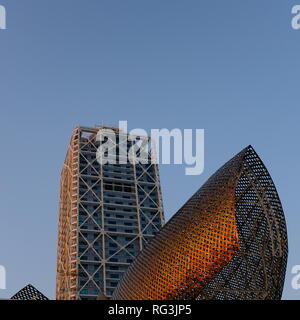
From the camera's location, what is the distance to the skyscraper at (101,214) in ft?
313

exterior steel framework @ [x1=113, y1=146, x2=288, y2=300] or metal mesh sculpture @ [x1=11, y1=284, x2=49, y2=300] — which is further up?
exterior steel framework @ [x1=113, y1=146, x2=288, y2=300]

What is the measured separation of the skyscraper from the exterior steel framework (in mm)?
56072

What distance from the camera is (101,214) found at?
103 meters

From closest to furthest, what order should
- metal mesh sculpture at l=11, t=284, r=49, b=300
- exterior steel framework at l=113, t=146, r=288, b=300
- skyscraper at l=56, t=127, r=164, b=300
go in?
1. exterior steel framework at l=113, t=146, r=288, b=300
2. metal mesh sculpture at l=11, t=284, r=49, b=300
3. skyscraper at l=56, t=127, r=164, b=300

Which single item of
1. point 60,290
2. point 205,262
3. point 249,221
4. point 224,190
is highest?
point 224,190

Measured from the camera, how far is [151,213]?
358 feet

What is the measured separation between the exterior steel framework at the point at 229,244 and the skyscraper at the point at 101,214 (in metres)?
56.1

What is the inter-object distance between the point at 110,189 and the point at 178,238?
2833 inches

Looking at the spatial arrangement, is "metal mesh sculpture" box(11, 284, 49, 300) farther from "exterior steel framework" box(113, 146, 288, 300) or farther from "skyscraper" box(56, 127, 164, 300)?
"skyscraper" box(56, 127, 164, 300)

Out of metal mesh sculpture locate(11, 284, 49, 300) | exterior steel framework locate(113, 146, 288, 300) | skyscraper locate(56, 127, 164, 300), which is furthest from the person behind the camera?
skyscraper locate(56, 127, 164, 300)

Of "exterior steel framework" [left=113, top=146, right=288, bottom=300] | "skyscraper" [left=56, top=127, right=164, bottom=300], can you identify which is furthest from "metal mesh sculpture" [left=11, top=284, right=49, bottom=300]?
"skyscraper" [left=56, top=127, right=164, bottom=300]

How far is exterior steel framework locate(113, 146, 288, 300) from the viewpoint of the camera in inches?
1351
